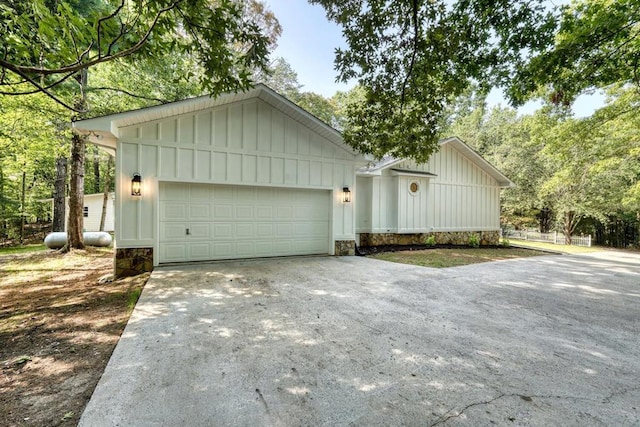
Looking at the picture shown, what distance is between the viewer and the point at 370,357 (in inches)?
103

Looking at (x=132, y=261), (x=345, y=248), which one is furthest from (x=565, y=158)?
(x=132, y=261)

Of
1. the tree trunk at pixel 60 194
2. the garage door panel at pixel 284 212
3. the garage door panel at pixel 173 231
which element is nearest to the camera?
the garage door panel at pixel 173 231

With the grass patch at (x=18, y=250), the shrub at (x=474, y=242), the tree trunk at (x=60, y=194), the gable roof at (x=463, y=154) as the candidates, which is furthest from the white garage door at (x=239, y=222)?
the tree trunk at (x=60, y=194)

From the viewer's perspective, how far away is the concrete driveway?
190 centimetres

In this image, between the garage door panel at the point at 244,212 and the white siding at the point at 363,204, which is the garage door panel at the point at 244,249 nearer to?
the garage door panel at the point at 244,212

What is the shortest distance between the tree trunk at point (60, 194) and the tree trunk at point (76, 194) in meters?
4.13

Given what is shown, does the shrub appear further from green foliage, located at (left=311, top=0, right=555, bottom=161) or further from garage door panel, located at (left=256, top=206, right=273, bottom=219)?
garage door panel, located at (left=256, top=206, right=273, bottom=219)

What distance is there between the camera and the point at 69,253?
28.5 feet

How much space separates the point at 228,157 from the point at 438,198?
29.0 feet

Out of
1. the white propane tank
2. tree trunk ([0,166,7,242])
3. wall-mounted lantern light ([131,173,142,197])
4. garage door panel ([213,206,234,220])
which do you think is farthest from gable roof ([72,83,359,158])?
tree trunk ([0,166,7,242])

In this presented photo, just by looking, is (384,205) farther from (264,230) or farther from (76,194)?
(76,194)

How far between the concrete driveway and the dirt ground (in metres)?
0.19

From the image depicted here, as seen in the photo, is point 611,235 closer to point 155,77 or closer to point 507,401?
point 507,401

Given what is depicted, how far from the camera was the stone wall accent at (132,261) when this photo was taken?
578cm
